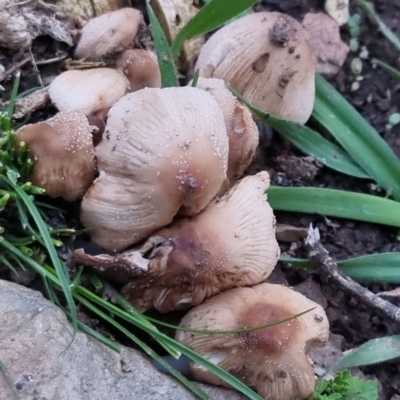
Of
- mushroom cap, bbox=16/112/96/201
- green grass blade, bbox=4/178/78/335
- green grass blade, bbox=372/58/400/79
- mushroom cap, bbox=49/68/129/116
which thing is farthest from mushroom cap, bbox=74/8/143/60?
green grass blade, bbox=372/58/400/79

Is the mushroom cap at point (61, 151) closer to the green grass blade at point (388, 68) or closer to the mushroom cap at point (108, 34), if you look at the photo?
the mushroom cap at point (108, 34)

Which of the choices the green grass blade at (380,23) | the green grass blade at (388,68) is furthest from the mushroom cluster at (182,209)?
the green grass blade at (380,23)

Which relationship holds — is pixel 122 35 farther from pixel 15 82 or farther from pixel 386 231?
pixel 386 231

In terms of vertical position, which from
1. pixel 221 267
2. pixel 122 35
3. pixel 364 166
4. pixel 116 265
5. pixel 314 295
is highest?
pixel 122 35

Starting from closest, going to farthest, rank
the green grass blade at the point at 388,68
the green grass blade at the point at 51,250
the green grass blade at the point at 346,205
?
1. the green grass blade at the point at 51,250
2. the green grass blade at the point at 346,205
3. the green grass blade at the point at 388,68

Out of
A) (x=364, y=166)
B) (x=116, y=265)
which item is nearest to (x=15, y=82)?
(x=116, y=265)

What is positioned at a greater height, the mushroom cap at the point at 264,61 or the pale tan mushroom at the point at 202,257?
the mushroom cap at the point at 264,61
